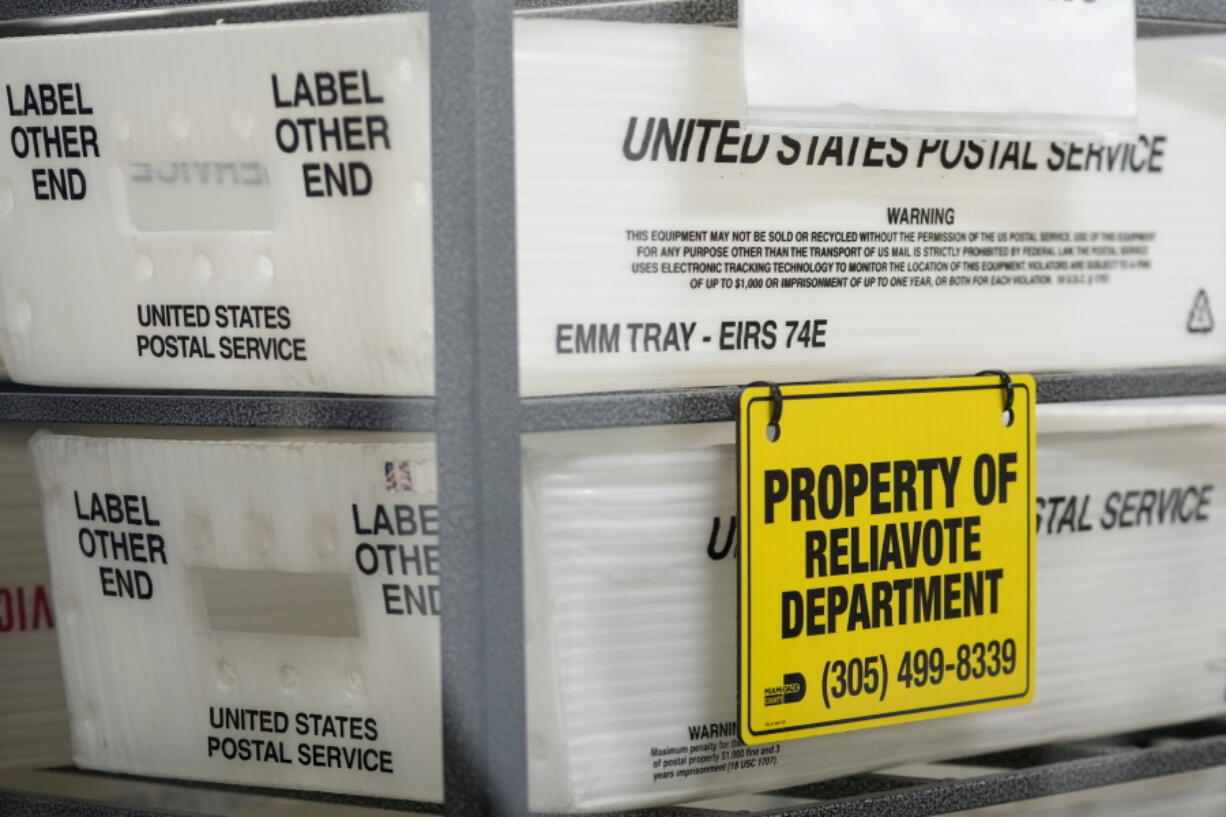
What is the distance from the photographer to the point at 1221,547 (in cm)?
105

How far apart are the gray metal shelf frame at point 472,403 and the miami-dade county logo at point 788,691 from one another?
8 centimetres

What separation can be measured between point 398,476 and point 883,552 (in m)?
0.35

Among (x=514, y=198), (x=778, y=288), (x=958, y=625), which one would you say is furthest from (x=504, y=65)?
(x=958, y=625)

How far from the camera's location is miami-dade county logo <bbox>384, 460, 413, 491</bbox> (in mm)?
844

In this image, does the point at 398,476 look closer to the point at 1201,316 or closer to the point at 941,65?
the point at 941,65

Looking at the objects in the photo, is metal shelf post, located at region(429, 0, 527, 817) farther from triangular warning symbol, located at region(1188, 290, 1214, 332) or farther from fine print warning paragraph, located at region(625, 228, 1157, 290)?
triangular warning symbol, located at region(1188, 290, 1214, 332)

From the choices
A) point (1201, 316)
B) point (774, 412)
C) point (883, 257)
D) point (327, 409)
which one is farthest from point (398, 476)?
point (1201, 316)

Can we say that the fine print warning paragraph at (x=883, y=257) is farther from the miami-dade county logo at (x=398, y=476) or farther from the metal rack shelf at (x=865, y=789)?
the metal rack shelf at (x=865, y=789)

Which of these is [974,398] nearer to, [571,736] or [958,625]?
[958,625]

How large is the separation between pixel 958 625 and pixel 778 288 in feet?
0.96

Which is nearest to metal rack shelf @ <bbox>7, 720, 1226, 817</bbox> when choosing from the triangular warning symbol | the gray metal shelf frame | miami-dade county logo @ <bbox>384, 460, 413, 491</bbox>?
the gray metal shelf frame

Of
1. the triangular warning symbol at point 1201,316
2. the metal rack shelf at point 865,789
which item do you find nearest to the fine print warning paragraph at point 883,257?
the triangular warning symbol at point 1201,316

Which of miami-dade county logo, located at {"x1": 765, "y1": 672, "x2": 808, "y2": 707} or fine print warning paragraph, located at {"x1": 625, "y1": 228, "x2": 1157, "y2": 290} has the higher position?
fine print warning paragraph, located at {"x1": 625, "y1": 228, "x2": 1157, "y2": 290}

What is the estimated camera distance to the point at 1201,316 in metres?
1.02
